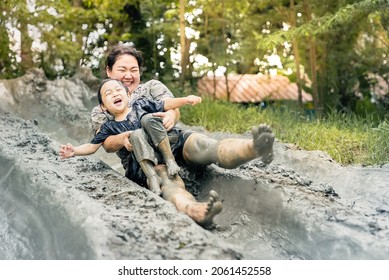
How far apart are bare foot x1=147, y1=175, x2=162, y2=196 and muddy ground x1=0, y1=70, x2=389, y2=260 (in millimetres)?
70

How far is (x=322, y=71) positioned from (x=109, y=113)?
17.0 feet

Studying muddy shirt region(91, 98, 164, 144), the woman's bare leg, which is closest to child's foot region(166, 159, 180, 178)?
the woman's bare leg

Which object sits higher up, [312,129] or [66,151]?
[66,151]

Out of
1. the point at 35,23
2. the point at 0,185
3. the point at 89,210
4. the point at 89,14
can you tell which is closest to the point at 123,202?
the point at 89,210

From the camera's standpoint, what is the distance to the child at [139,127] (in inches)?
109

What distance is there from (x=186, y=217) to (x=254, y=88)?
704 cm

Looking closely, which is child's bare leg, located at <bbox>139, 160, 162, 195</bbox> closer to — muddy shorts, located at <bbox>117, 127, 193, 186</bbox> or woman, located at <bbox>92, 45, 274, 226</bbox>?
woman, located at <bbox>92, 45, 274, 226</bbox>

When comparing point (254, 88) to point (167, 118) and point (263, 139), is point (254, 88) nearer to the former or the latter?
point (167, 118)

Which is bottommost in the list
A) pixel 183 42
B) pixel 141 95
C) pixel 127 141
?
pixel 127 141

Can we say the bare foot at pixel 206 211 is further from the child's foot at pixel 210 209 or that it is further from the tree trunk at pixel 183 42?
the tree trunk at pixel 183 42

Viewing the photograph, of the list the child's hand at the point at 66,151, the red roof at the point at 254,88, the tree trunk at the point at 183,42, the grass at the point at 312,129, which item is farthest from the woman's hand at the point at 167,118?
the red roof at the point at 254,88

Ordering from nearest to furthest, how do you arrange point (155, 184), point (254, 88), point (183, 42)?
point (155, 184), point (183, 42), point (254, 88)

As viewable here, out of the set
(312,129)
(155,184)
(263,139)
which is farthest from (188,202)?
(312,129)

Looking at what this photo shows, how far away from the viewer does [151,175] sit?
2779 mm
